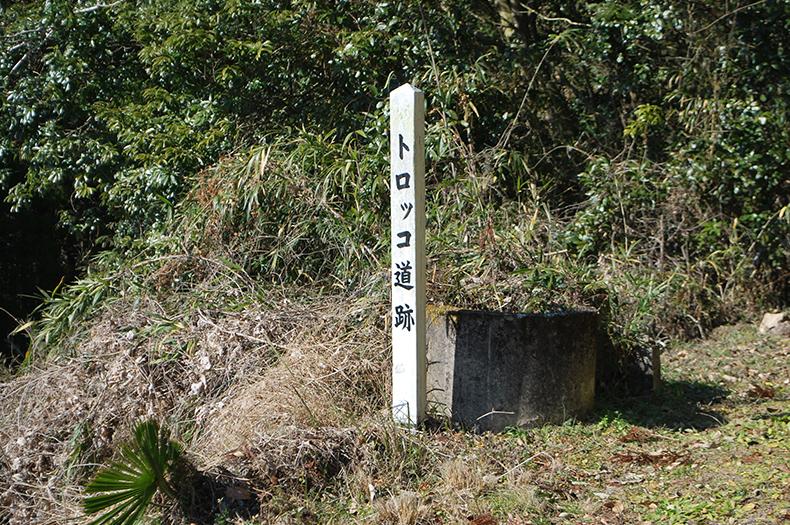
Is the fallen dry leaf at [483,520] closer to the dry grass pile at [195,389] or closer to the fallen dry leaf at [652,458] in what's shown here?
the dry grass pile at [195,389]

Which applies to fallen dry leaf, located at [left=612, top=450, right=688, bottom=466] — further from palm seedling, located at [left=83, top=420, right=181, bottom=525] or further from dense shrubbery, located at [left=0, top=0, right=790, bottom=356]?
palm seedling, located at [left=83, top=420, right=181, bottom=525]

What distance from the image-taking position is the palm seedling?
4980 millimetres

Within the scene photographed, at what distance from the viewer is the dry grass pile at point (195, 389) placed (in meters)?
5.93

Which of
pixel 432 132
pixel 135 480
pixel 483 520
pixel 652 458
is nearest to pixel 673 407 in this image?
pixel 652 458

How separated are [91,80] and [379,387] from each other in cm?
617

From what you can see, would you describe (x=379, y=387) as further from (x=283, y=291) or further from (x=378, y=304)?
(x=283, y=291)

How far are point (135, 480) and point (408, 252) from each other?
211cm

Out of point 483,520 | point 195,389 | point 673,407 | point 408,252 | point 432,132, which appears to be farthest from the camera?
point 432,132

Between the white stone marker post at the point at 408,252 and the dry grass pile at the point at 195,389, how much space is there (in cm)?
38

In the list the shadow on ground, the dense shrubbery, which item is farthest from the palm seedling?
the shadow on ground

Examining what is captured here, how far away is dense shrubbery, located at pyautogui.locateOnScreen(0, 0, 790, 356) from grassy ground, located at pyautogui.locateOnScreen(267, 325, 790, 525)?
4.12ft

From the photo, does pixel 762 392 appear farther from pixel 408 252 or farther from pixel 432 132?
Answer: pixel 432 132

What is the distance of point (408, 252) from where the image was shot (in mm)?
5754

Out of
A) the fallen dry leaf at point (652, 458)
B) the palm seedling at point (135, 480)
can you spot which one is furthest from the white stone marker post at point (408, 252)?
the palm seedling at point (135, 480)
